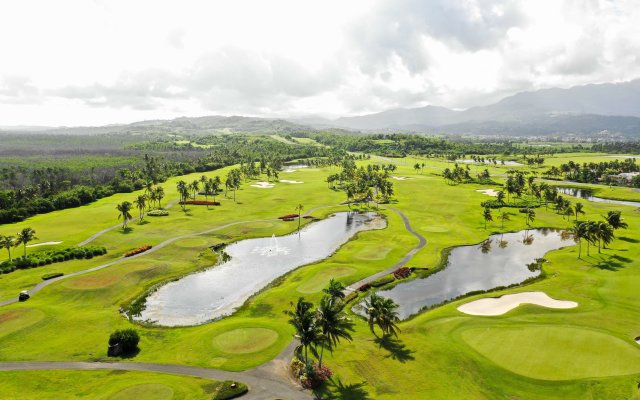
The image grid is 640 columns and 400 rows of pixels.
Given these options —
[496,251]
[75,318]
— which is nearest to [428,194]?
[496,251]

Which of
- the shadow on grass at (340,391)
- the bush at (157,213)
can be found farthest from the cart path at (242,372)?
the bush at (157,213)

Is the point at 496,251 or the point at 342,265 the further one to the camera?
the point at 496,251

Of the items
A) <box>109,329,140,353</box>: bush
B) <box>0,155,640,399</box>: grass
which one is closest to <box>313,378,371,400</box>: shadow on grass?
<box>0,155,640,399</box>: grass

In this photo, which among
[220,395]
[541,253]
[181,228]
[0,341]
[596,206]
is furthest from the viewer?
[596,206]

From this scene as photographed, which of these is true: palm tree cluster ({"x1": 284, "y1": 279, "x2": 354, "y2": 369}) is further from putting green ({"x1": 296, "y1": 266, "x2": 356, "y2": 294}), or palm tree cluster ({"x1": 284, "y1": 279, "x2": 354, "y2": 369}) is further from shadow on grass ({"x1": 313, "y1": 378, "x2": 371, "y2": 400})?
putting green ({"x1": 296, "y1": 266, "x2": 356, "y2": 294})

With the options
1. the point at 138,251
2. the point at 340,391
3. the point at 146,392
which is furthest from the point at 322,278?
the point at 138,251

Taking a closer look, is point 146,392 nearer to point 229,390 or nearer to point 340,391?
point 229,390

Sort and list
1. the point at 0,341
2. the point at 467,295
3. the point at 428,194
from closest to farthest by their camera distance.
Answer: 1. the point at 0,341
2. the point at 467,295
3. the point at 428,194

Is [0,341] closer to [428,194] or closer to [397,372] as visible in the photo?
[397,372]
